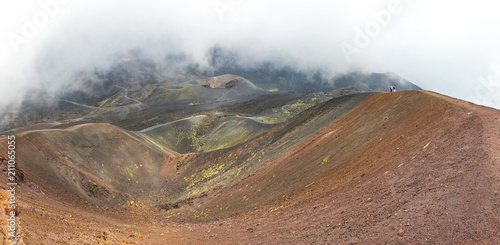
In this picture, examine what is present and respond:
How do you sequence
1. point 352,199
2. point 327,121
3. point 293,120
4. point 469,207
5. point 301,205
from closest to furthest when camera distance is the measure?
point 469,207, point 352,199, point 301,205, point 327,121, point 293,120

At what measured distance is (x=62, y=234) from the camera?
12.0m

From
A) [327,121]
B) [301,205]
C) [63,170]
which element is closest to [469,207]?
[301,205]

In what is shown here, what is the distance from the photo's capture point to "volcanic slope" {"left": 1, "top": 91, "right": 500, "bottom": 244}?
371 inches

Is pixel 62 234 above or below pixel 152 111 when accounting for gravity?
below

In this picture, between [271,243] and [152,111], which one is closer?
[271,243]

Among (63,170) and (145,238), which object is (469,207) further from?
(63,170)

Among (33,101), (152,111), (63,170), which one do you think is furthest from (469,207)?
(33,101)

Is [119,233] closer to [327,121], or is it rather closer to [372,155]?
[372,155]

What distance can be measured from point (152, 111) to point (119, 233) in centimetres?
12303

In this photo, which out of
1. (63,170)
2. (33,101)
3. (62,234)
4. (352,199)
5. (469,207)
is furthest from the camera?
(33,101)

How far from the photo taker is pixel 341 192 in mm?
14508

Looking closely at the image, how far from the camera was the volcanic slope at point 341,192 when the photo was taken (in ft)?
30.9

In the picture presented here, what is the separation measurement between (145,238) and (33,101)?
20803 cm

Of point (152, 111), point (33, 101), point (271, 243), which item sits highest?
point (33, 101)
